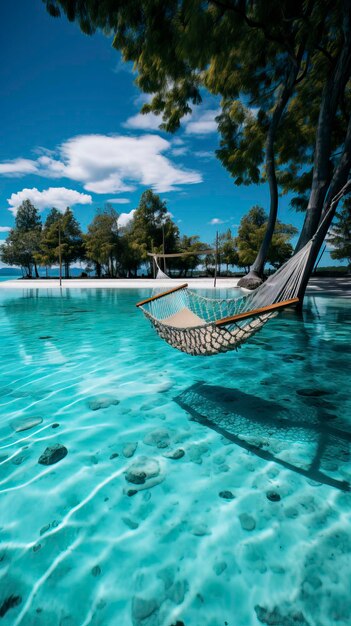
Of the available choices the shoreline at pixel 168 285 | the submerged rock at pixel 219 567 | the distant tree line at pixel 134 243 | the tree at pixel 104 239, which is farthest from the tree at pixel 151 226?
the submerged rock at pixel 219 567

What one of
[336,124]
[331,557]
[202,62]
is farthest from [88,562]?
[336,124]

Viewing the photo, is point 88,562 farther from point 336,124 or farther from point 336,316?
point 336,124

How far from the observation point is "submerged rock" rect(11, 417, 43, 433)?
2303 millimetres

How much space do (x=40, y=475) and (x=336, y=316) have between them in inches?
290

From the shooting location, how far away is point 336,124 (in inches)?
408

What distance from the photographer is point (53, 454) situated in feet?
6.53

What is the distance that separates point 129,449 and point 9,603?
100 centimetres

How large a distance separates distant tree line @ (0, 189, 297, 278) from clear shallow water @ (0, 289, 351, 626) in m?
24.9

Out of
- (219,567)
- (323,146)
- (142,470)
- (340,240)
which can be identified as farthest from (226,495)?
(340,240)

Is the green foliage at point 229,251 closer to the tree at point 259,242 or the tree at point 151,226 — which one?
the tree at point 259,242

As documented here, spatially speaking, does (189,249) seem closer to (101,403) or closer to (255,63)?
(255,63)

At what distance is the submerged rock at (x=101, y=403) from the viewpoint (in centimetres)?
266

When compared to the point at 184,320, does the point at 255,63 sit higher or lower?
higher

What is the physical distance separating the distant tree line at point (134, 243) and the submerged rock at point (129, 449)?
25.6 metres
